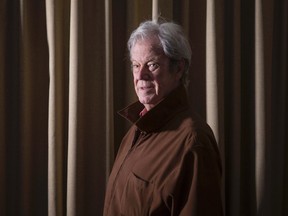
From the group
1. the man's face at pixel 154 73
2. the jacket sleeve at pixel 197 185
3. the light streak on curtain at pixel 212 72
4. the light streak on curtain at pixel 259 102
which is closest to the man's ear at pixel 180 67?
the man's face at pixel 154 73

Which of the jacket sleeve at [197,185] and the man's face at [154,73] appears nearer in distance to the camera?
the jacket sleeve at [197,185]

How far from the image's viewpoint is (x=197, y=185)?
93 centimetres

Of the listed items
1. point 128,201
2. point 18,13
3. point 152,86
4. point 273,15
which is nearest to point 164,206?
point 128,201

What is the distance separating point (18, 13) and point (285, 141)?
137 cm

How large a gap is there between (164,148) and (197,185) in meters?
0.17

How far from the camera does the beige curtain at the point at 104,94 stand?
160 centimetres

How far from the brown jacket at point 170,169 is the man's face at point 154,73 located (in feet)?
0.15

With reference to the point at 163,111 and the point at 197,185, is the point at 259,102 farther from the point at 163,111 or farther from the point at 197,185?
the point at 197,185

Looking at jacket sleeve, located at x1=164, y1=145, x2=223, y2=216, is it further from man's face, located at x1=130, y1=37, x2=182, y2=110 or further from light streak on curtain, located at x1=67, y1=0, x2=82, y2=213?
light streak on curtain, located at x1=67, y1=0, x2=82, y2=213

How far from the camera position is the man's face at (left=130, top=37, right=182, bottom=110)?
1150 millimetres

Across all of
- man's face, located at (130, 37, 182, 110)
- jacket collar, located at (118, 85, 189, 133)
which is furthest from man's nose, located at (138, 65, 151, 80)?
jacket collar, located at (118, 85, 189, 133)

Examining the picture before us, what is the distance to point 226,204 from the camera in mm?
1652

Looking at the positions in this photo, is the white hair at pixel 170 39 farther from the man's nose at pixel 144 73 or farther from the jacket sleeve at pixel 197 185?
the jacket sleeve at pixel 197 185

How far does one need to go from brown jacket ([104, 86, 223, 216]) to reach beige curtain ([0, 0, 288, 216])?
0.49 meters
